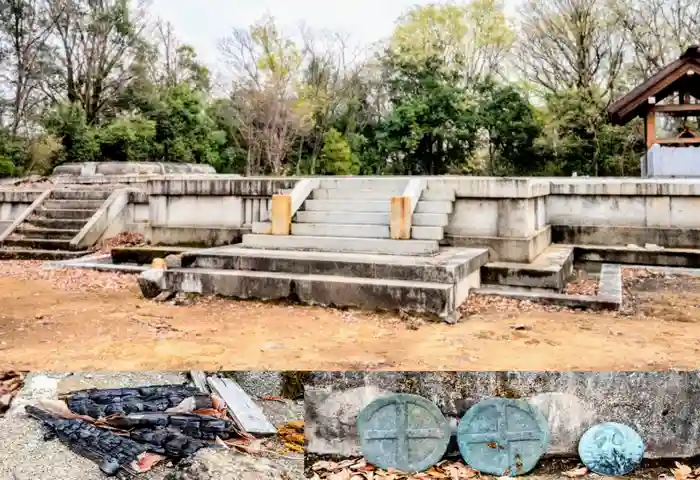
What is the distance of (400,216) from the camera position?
7453 mm

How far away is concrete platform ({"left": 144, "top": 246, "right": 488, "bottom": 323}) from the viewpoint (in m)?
5.91

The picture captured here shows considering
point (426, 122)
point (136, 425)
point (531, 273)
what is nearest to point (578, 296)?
point (531, 273)

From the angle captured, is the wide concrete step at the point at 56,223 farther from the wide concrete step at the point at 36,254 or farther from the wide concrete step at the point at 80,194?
the wide concrete step at the point at 36,254

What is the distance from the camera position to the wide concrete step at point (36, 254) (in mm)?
10523

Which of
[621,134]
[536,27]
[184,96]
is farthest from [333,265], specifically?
[184,96]

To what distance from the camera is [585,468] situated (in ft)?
9.89

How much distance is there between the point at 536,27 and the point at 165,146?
57.9 ft

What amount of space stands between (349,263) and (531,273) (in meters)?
2.25

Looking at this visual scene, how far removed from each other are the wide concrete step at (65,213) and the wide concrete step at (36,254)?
1.35 meters

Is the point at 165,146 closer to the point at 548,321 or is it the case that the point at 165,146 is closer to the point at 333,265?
the point at 333,265

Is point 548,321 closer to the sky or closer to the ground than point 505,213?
closer to the ground

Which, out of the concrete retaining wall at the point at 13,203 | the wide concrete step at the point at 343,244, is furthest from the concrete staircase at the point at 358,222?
the concrete retaining wall at the point at 13,203

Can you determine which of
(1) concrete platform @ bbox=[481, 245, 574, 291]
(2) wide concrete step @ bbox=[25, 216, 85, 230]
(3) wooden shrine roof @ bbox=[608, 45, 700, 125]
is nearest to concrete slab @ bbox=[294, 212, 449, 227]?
(1) concrete platform @ bbox=[481, 245, 574, 291]

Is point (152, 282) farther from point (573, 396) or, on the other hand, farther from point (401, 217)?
point (573, 396)
